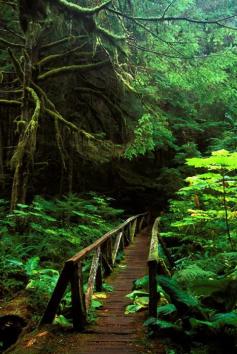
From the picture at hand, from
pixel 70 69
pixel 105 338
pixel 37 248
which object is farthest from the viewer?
pixel 70 69

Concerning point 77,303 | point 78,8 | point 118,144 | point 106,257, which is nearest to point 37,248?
point 106,257

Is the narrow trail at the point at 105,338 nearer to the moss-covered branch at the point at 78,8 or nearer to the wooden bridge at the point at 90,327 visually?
the wooden bridge at the point at 90,327

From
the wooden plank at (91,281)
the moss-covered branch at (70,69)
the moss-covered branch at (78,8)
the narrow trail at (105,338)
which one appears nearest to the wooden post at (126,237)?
the moss-covered branch at (70,69)

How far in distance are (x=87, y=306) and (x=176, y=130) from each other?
56.3 feet

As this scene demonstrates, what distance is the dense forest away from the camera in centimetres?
557

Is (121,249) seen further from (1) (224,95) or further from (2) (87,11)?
(2) (87,11)

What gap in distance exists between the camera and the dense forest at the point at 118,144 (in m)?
5.57

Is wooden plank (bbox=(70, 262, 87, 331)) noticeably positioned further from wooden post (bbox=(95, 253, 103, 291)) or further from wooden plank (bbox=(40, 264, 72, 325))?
wooden post (bbox=(95, 253, 103, 291))

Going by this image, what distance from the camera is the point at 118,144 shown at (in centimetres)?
1367

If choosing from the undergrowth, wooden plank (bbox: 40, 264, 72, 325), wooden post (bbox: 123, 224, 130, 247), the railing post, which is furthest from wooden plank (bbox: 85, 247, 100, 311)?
wooden post (bbox: 123, 224, 130, 247)

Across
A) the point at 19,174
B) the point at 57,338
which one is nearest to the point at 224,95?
the point at 19,174

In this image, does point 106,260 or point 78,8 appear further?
point 106,260

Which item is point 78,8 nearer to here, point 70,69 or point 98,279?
point 70,69

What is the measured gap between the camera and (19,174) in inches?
440
